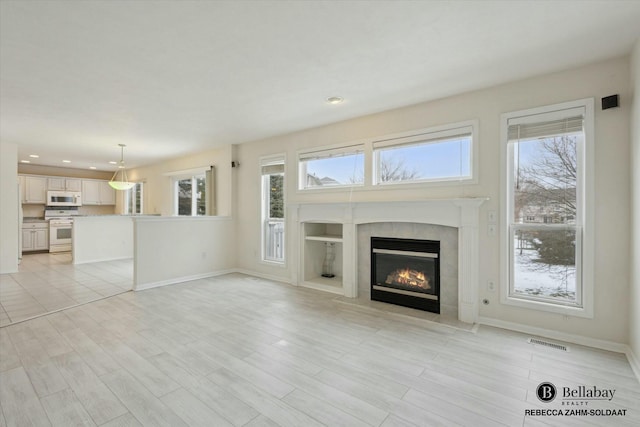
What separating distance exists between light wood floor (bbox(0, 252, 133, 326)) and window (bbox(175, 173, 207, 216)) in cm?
198

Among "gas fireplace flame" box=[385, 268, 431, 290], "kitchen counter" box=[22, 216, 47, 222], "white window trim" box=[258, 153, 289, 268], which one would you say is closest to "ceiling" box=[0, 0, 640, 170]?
"white window trim" box=[258, 153, 289, 268]

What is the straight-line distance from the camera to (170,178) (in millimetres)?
8438

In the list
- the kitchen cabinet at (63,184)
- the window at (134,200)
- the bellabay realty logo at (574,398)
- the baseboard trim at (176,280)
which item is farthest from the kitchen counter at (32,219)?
the bellabay realty logo at (574,398)

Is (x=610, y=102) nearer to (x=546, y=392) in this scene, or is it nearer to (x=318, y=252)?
(x=546, y=392)

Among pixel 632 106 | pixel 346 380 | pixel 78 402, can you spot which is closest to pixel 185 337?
pixel 78 402

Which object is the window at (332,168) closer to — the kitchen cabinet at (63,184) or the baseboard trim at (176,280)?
the baseboard trim at (176,280)

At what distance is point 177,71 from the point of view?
3.11m

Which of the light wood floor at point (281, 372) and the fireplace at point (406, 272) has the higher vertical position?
the fireplace at point (406, 272)

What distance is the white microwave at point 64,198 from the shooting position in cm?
928

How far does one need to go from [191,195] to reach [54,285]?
3570mm

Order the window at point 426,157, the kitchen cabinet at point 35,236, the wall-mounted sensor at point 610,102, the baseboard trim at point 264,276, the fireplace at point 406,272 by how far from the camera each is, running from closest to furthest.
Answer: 1. the wall-mounted sensor at point 610,102
2. the window at point 426,157
3. the fireplace at point 406,272
4. the baseboard trim at point 264,276
5. the kitchen cabinet at point 35,236

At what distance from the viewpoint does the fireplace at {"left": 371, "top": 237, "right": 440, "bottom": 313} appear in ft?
12.7

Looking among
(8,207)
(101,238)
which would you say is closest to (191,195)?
(101,238)

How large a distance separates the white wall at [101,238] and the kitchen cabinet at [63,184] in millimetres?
3202
